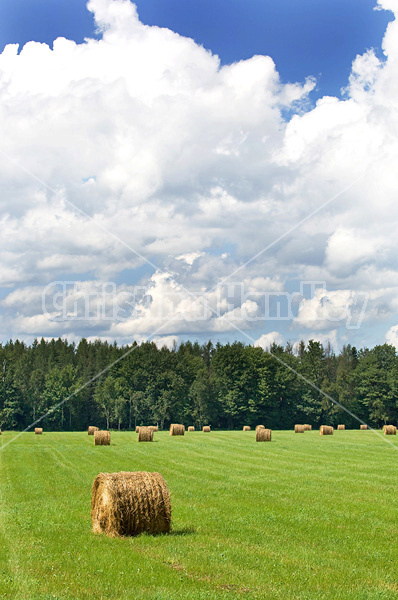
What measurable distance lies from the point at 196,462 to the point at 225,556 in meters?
17.7

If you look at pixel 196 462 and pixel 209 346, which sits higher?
pixel 209 346

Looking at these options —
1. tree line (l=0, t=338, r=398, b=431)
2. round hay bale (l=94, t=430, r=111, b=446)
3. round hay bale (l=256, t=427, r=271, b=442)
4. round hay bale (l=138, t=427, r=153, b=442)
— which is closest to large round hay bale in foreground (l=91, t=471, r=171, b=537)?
round hay bale (l=94, t=430, r=111, b=446)

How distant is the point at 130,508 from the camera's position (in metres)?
12.4

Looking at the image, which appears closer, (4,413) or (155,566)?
(155,566)

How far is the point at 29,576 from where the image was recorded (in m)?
9.23

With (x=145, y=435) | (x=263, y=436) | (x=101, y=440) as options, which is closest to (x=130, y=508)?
(x=101, y=440)

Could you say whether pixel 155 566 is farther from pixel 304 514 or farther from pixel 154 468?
pixel 154 468

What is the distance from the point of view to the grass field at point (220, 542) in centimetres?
880

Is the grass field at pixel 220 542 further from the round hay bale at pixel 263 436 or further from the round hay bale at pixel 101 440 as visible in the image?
the round hay bale at pixel 263 436

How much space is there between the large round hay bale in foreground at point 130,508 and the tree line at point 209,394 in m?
88.0

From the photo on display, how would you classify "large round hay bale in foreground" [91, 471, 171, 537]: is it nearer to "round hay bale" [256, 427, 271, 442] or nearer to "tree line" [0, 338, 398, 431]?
"round hay bale" [256, 427, 271, 442]

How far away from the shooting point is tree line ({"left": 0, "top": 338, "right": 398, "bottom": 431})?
10206cm

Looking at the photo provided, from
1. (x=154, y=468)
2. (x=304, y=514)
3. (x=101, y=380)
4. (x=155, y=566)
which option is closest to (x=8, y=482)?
(x=154, y=468)

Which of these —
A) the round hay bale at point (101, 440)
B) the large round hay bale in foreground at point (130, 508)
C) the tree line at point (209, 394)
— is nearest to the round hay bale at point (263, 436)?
the round hay bale at point (101, 440)
